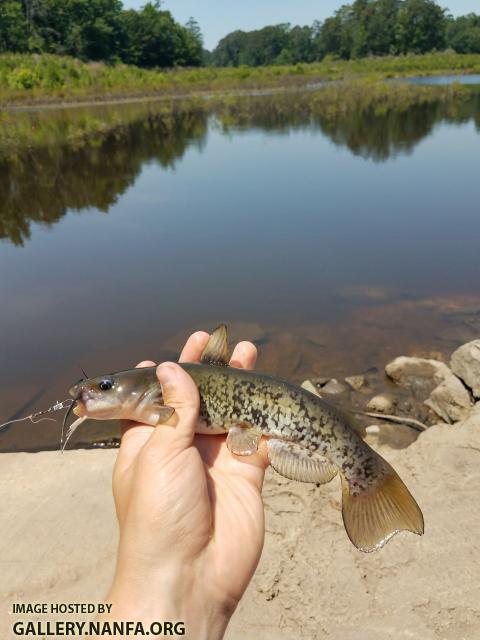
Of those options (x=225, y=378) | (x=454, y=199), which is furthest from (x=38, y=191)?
(x=225, y=378)

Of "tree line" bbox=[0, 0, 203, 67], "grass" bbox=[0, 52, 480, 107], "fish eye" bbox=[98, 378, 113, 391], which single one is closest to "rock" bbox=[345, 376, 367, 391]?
"fish eye" bbox=[98, 378, 113, 391]

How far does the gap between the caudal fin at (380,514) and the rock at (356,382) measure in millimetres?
4730

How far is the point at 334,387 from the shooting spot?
7797 mm

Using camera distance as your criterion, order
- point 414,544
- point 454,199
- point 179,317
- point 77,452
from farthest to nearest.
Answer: point 454,199, point 179,317, point 77,452, point 414,544

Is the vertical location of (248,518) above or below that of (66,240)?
above

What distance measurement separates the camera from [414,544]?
445 centimetres

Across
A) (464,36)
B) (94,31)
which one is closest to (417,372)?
(94,31)

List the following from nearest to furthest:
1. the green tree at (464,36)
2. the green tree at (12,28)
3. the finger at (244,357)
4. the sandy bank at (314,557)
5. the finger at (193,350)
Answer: the sandy bank at (314,557)
the finger at (193,350)
the finger at (244,357)
the green tree at (12,28)
the green tree at (464,36)

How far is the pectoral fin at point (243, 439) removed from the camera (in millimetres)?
3379

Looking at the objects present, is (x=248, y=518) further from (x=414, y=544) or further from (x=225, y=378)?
(x=414, y=544)

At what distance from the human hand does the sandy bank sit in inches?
50.2

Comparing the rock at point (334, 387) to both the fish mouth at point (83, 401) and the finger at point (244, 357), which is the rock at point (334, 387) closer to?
the finger at point (244, 357)

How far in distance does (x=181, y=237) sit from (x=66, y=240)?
3423mm

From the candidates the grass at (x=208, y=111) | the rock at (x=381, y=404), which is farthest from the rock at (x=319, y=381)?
the grass at (x=208, y=111)
